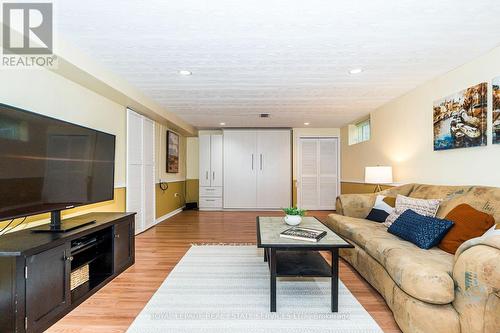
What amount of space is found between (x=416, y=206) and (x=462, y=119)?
3.50 feet

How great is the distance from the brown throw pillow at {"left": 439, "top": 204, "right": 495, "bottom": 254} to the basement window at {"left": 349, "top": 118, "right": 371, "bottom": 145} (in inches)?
143

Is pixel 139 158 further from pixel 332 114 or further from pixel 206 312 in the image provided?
pixel 332 114

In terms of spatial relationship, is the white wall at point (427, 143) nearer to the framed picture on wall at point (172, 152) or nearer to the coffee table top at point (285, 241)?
the coffee table top at point (285, 241)

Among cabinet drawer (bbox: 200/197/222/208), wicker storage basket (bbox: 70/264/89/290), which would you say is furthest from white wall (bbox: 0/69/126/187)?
cabinet drawer (bbox: 200/197/222/208)

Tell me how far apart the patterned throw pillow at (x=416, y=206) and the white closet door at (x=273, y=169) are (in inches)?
150

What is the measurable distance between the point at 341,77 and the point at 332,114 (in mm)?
2101

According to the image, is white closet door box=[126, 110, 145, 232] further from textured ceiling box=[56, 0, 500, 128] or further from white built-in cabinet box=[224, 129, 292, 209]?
white built-in cabinet box=[224, 129, 292, 209]

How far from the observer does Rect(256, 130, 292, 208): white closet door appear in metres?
6.80

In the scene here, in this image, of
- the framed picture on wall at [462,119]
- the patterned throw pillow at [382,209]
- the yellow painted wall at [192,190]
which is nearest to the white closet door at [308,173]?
the yellow painted wall at [192,190]

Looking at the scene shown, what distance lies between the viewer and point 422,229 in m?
2.23

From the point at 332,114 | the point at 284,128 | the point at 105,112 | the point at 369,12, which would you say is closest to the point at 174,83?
the point at 105,112

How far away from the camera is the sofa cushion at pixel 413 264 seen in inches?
61.7

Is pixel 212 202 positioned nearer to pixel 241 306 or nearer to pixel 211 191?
pixel 211 191

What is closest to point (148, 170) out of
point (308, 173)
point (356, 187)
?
point (308, 173)
